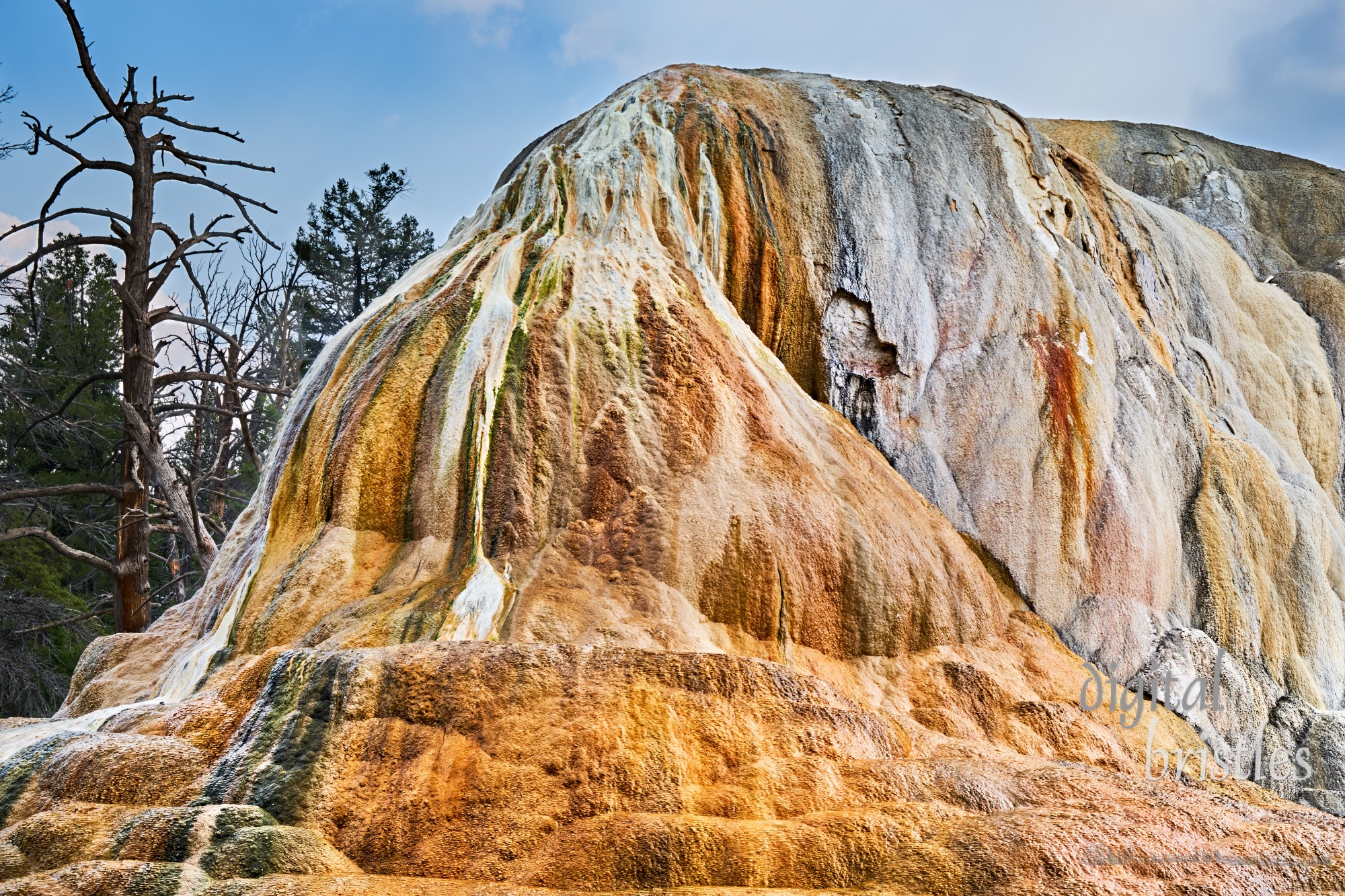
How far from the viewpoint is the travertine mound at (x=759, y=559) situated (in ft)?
16.4

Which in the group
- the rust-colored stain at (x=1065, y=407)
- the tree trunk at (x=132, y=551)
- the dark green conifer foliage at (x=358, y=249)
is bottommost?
the tree trunk at (x=132, y=551)

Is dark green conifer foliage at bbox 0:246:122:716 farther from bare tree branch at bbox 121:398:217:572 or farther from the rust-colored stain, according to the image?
the rust-colored stain

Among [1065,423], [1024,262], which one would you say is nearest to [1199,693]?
[1065,423]

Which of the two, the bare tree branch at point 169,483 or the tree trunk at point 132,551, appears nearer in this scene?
the bare tree branch at point 169,483

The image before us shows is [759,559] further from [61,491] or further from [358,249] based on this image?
[358,249]

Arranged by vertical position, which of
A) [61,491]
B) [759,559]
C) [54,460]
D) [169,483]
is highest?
[54,460]

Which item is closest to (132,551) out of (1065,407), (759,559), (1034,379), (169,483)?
(169,483)

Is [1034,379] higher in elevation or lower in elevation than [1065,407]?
higher

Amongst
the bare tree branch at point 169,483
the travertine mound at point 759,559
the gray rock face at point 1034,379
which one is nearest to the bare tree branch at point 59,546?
the bare tree branch at point 169,483

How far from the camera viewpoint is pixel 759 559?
756 centimetres

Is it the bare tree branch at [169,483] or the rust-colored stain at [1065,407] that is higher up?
the rust-colored stain at [1065,407]

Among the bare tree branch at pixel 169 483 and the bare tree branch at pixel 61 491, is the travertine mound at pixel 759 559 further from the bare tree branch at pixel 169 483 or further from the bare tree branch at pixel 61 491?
the bare tree branch at pixel 61 491

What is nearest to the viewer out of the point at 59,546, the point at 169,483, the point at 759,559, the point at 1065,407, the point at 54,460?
the point at 759,559

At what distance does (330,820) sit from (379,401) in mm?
3569
